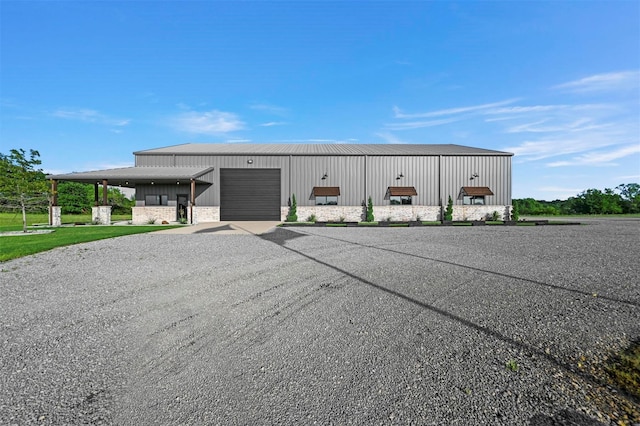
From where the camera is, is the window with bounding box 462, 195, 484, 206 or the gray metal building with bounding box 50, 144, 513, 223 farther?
the window with bounding box 462, 195, 484, 206

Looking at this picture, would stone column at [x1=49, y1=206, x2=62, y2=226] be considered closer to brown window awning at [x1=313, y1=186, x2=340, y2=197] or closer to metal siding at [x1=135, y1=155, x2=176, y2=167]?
metal siding at [x1=135, y1=155, x2=176, y2=167]

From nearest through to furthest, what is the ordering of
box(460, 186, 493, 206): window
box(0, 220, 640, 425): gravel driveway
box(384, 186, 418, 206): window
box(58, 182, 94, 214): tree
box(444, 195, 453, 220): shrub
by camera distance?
1. box(0, 220, 640, 425): gravel driveway
2. box(444, 195, 453, 220): shrub
3. box(384, 186, 418, 206): window
4. box(460, 186, 493, 206): window
5. box(58, 182, 94, 214): tree

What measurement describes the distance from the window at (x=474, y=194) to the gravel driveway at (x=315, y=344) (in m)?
20.1

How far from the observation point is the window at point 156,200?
24.1 meters

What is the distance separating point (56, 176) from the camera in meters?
20.2

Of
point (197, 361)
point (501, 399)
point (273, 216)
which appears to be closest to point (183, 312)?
point (197, 361)

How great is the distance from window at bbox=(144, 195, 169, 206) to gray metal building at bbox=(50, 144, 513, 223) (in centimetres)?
7

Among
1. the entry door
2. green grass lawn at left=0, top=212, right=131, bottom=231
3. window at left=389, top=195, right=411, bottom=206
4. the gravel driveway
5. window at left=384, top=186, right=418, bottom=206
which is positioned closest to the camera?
the gravel driveway

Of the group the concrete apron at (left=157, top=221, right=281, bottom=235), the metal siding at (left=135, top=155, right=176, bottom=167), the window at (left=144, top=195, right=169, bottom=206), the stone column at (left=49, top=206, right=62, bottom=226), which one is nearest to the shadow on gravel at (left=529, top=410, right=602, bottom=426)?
the concrete apron at (left=157, top=221, right=281, bottom=235)

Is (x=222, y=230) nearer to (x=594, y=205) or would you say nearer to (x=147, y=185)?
(x=147, y=185)

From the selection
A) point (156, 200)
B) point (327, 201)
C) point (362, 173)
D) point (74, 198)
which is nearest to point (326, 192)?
point (327, 201)

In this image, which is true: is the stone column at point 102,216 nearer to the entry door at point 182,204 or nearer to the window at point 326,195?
the entry door at point 182,204

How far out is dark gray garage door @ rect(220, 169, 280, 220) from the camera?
82.1 ft

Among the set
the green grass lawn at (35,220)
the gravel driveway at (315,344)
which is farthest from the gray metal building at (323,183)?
the gravel driveway at (315,344)
